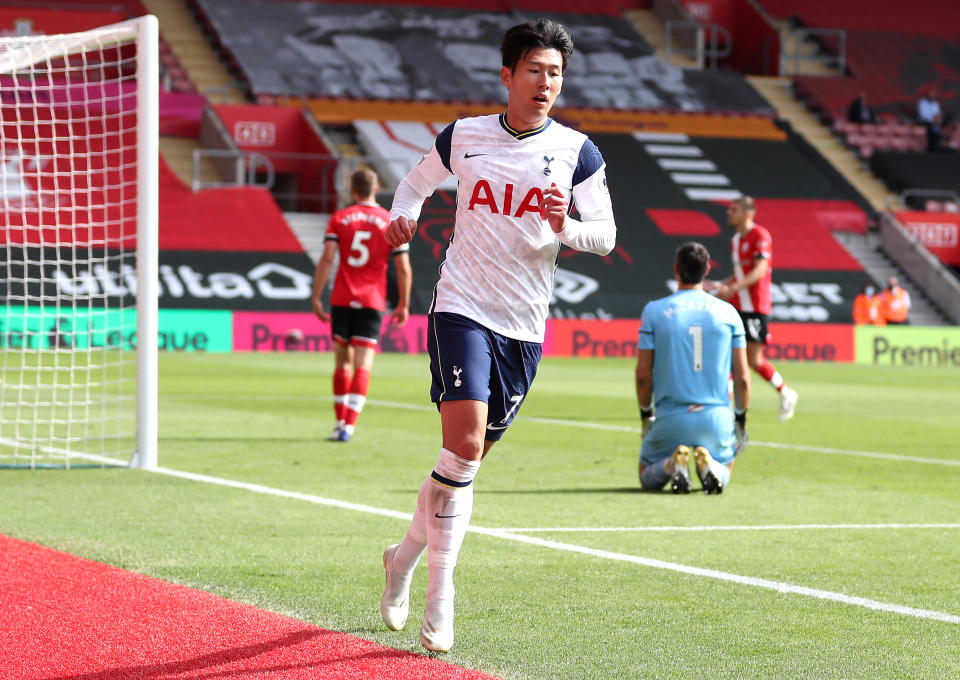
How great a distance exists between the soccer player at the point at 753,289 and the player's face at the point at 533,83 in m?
8.93

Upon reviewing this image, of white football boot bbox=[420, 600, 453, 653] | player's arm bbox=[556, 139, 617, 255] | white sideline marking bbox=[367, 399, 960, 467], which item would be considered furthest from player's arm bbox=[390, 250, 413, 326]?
white football boot bbox=[420, 600, 453, 653]

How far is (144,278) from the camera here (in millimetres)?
9234

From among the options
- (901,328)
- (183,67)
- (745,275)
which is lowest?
(901,328)

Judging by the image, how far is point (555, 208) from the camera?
4535mm

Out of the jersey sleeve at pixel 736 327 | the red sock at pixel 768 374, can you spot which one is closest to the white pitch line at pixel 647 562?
the jersey sleeve at pixel 736 327

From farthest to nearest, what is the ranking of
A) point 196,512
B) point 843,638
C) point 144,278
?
1. point 144,278
2. point 196,512
3. point 843,638

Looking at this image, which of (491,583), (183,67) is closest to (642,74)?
(183,67)

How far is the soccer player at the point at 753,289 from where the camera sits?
13.9 m

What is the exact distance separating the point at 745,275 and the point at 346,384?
4.50 meters

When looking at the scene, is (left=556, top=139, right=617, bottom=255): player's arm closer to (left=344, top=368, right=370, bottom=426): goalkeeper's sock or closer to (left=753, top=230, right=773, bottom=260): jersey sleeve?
(left=344, top=368, right=370, bottom=426): goalkeeper's sock

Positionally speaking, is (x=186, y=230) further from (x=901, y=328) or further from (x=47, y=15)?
(x=901, y=328)

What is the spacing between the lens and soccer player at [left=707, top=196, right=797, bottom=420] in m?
13.9

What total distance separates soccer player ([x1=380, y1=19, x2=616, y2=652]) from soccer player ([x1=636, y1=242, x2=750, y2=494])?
355 centimetres

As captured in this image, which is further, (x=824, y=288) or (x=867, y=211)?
(x=867, y=211)
